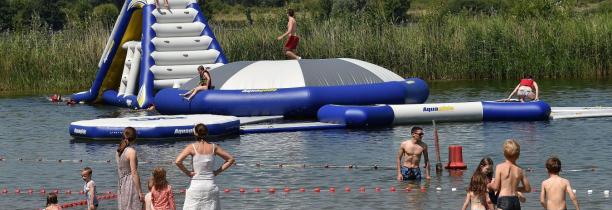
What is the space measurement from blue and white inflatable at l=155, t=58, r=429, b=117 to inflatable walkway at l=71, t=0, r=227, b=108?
10.2 feet

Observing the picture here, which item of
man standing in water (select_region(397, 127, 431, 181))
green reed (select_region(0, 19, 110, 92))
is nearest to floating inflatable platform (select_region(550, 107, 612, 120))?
man standing in water (select_region(397, 127, 431, 181))

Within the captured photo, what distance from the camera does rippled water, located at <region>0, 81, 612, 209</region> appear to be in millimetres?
18203

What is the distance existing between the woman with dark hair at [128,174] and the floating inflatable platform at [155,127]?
35.5 ft

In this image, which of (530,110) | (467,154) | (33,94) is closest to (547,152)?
(467,154)

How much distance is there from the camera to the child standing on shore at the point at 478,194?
14008 mm

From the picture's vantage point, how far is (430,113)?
28188mm

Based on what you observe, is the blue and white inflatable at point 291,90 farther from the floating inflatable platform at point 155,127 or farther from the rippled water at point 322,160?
the floating inflatable platform at point 155,127

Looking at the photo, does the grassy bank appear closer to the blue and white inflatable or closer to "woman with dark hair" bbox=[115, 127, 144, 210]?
the blue and white inflatable

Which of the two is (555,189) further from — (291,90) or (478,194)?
(291,90)

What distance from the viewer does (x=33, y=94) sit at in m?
40.6

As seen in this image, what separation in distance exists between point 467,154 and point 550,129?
440 cm

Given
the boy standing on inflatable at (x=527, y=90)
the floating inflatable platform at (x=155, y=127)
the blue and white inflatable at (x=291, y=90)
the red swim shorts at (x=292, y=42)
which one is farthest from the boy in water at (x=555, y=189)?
the red swim shorts at (x=292, y=42)

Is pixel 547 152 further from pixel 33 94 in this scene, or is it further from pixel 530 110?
pixel 33 94

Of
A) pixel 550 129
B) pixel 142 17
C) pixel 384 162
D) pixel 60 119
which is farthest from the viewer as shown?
pixel 142 17
